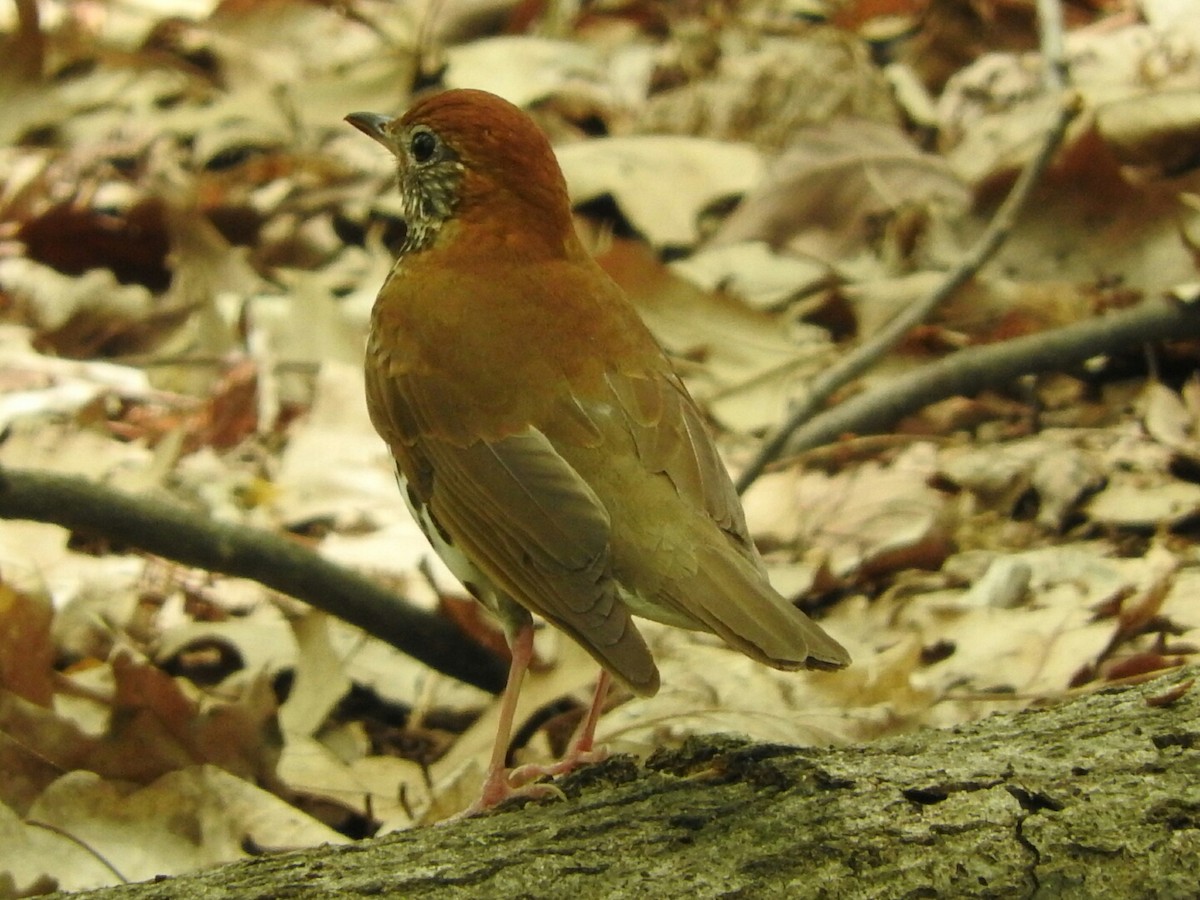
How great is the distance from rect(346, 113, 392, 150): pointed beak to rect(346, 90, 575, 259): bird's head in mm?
242

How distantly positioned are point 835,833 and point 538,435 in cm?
128

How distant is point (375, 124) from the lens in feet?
15.8

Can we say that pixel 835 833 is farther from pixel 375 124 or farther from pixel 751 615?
pixel 375 124

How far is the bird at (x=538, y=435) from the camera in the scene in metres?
3.40

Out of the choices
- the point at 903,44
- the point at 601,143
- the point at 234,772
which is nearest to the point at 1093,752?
the point at 234,772

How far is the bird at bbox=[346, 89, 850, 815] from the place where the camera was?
11.1 feet

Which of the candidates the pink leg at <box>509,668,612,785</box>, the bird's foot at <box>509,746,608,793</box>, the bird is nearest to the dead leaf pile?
the pink leg at <box>509,668,612,785</box>

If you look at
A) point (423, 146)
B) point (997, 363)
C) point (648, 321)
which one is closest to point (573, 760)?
point (423, 146)

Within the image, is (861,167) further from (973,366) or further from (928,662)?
(928,662)

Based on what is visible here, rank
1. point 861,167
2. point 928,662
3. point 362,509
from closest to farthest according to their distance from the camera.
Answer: point 928,662, point 362,509, point 861,167

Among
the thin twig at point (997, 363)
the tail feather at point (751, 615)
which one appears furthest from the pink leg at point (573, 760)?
the thin twig at point (997, 363)

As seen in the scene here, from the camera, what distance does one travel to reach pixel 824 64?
866cm

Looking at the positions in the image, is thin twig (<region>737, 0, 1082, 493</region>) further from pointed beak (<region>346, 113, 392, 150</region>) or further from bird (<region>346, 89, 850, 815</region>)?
pointed beak (<region>346, 113, 392, 150</region>)

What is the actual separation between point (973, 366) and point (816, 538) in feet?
3.06
